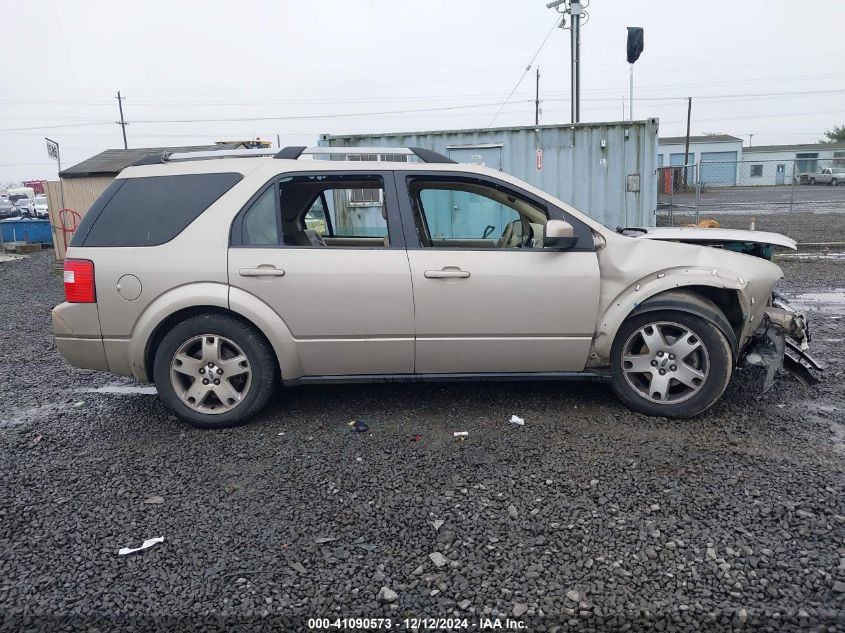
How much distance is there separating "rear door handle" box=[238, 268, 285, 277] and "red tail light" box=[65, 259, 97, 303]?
0.99 m

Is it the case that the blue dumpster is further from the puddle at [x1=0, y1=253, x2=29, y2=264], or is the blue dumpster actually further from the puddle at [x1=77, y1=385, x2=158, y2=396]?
the puddle at [x1=77, y1=385, x2=158, y2=396]

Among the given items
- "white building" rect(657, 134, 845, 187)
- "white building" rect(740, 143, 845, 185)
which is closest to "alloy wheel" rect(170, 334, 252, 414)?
"white building" rect(657, 134, 845, 187)

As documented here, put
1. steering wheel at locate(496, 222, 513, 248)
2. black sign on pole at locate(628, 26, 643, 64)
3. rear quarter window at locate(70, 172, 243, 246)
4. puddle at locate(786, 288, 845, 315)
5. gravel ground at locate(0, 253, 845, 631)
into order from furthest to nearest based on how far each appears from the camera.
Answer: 1. black sign on pole at locate(628, 26, 643, 64)
2. puddle at locate(786, 288, 845, 315)
3. steering wheel at locate(496, 222, 513, 248)
4. rear quarter window at locate(70, 172, 243, 246)
5. gravel ground at locate(0, 253, 845, 631)

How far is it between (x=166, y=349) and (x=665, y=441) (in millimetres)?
3216

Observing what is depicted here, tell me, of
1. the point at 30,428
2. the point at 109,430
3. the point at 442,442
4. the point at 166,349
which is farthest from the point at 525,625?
the point at 30,428

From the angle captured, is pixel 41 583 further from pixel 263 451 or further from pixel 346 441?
pixel 346 441

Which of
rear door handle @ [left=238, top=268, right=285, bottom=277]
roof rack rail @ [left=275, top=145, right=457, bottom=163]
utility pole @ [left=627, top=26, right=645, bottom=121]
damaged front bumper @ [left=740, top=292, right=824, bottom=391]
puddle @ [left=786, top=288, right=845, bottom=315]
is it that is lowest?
puddle @ [left=786, top=288, right=845, bottom=315]

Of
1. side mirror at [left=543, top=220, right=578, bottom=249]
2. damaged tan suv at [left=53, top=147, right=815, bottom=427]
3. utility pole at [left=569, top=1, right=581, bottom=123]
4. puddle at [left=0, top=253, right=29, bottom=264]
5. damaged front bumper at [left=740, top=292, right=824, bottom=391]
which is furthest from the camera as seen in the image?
puddle at [left=0, top=253, right=29, bottom=264]

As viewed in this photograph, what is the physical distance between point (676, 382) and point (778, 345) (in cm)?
88

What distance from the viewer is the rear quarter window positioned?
4512 mm

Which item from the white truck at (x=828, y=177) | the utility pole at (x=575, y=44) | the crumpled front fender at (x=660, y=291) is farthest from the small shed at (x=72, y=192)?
the white truck at (x=828, y=177)

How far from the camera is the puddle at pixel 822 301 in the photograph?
7887 mm

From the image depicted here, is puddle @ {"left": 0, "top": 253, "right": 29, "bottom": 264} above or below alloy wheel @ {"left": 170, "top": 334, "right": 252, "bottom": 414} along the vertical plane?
below

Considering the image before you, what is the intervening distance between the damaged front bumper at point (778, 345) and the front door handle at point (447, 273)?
Result: 211cm
